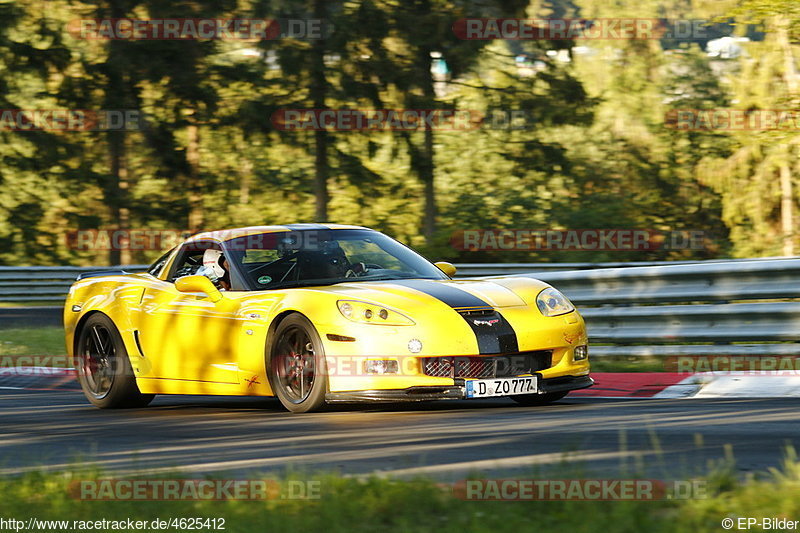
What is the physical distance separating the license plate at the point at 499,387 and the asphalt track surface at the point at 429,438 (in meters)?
0.14

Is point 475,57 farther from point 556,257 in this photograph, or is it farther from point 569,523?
→ point 569,523

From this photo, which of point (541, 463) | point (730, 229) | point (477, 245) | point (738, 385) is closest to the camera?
point (541, 463)

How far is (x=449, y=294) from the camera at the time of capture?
847cm

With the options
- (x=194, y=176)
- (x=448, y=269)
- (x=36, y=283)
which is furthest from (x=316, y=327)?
(x=194, y=176)

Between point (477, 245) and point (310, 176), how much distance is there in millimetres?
8996

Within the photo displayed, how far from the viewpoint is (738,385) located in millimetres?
9109

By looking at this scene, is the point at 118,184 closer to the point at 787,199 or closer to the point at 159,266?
the point at 787,199

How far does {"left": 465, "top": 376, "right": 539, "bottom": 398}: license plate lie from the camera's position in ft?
26.1

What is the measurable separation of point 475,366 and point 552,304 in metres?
0.91

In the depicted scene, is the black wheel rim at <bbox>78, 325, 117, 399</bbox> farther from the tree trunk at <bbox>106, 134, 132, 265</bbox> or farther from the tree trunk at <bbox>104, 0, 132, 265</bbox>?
the tree trunk at <bbox>106, 134, 132, 265</bbox>

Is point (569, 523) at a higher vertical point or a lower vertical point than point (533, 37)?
lower

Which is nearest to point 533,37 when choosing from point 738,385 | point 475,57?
point 475,57

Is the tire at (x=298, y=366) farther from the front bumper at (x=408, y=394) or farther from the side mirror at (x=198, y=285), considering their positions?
the side mirror at (x=198, y=285)

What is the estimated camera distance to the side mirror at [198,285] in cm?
904
